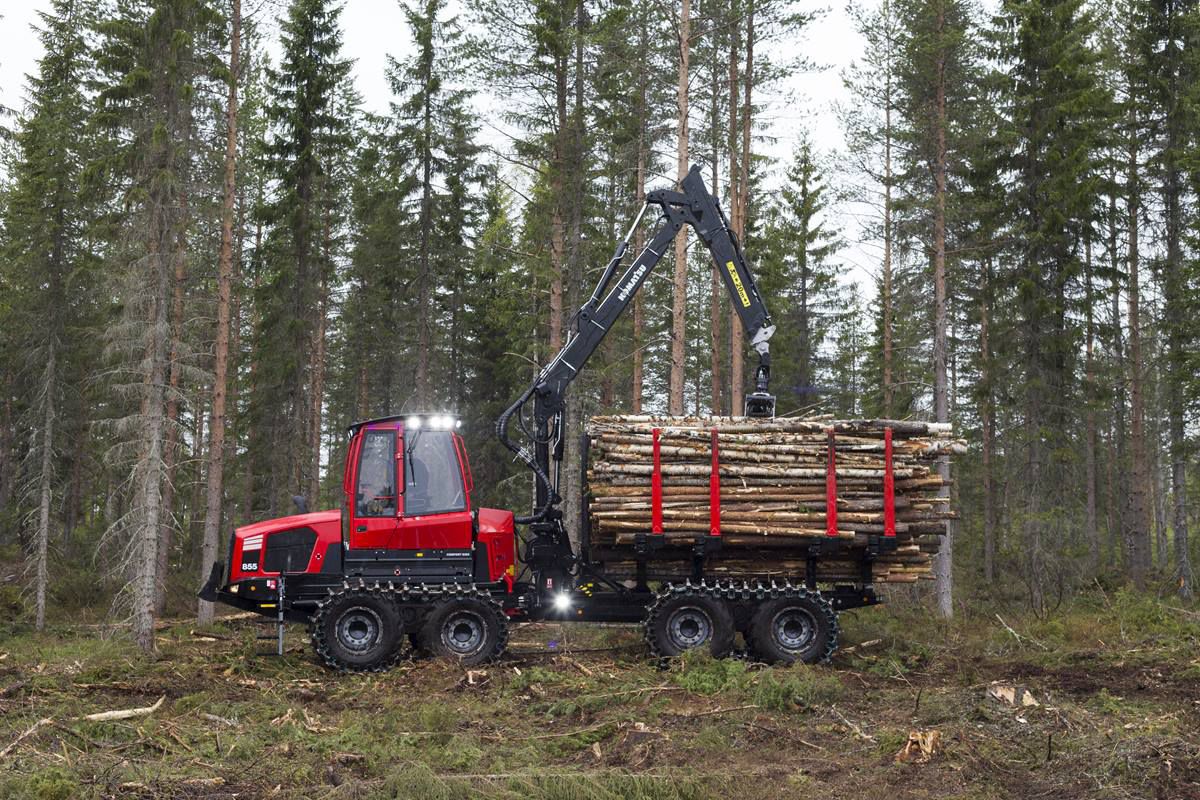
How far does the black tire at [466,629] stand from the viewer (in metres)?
13.0

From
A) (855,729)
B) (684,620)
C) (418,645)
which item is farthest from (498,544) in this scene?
(855,729)

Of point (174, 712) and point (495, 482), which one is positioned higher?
point (495, 482)

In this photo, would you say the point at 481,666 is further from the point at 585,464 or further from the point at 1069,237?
the point at 1069,237

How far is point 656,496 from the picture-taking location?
42.0 ft

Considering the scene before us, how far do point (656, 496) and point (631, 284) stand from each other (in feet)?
10.2

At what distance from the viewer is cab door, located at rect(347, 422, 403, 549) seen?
13.2 meters

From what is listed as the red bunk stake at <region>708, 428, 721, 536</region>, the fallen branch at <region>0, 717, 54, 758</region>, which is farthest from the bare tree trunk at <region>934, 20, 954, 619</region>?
the fallen branch at <region>0, 717, 54, 758</region>

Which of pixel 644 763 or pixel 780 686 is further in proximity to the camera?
pixel 780 686

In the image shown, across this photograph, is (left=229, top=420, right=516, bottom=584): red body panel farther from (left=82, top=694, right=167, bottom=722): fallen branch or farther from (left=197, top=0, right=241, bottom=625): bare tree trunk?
(left=197, top=0, right=241, bottom=625): bare tree trunk

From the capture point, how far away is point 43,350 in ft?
79.3

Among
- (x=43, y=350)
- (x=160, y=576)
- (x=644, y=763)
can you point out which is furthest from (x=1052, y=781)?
(x=43, y=350)

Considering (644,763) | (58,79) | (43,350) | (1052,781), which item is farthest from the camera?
(58,79)

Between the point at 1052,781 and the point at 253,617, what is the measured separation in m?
17.9

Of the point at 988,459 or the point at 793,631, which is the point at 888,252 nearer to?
the point at 988,459
